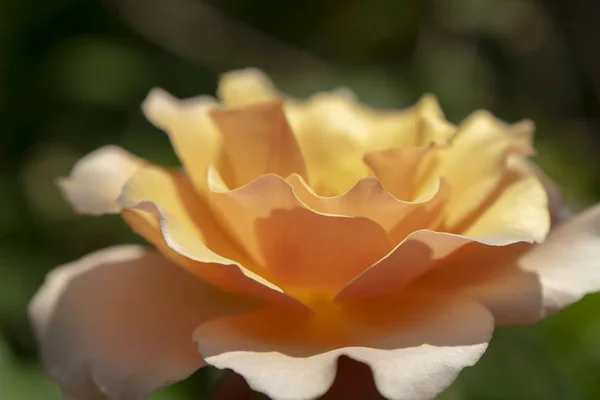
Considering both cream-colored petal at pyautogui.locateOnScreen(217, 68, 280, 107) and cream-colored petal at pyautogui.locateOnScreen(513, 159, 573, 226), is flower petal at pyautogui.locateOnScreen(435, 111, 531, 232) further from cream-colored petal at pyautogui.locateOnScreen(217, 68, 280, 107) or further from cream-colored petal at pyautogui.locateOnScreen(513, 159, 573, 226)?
cream-colored petal at pyautogui.locateOnScreen(217, 68, 280, 107)

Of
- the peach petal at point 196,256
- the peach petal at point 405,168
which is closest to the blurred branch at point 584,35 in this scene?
the peach petal at point 405,168

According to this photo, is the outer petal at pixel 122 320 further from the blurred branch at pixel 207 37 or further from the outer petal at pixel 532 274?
the blurred branch at pixel 207 37

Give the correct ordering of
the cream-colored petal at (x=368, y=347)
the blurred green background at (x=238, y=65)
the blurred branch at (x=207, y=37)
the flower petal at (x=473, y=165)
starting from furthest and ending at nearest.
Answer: the blurred branch at (x=207, y=37), the blurred green background at (x=238, y=65), the flower petal at (x=473, y=165), the cream-colored petal at (x=368, y=347)

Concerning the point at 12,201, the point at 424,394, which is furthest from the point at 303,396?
the point at 12,201

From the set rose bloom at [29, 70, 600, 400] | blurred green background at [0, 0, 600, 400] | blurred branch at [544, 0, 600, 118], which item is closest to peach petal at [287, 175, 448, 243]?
rose bloom at [29, 70, 600, 400]

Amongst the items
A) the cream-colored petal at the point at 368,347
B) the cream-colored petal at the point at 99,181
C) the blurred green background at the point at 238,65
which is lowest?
the blurred green background at the point at 238,65

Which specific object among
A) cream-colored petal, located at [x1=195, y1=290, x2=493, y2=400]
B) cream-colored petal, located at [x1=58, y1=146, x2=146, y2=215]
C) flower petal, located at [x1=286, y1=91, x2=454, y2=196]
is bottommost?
cream-colored petal, located at [x1=195, y1=290, x2=493, y2=400]

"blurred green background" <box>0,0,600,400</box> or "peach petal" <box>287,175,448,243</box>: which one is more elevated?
"peach petal" <box>287,175,448,243</box>
